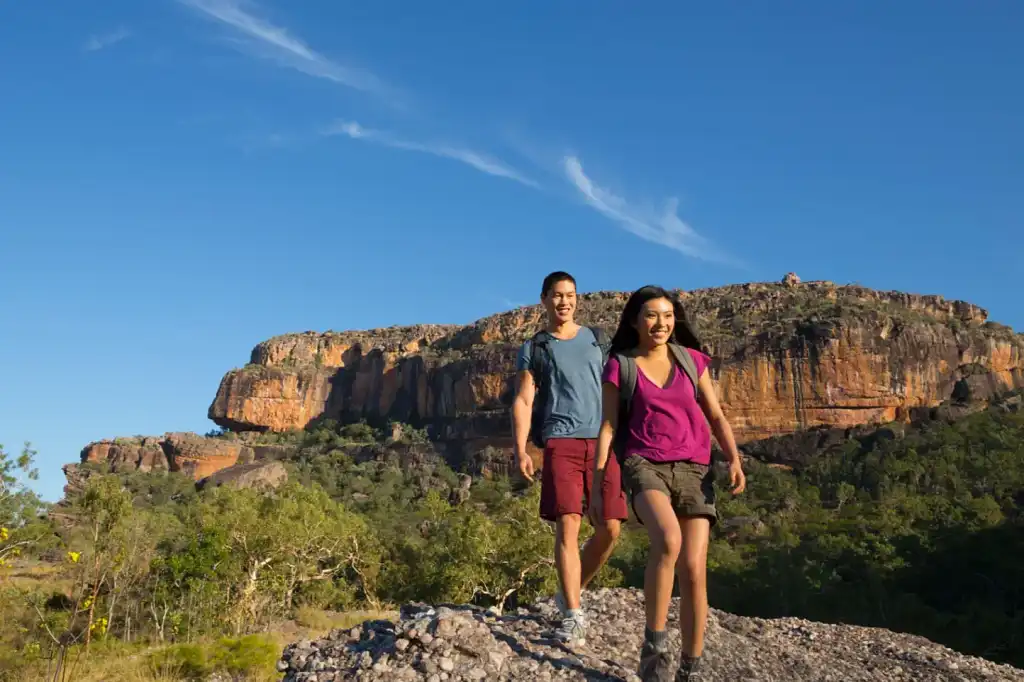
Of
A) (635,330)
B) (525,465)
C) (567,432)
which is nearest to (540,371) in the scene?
(567,432)

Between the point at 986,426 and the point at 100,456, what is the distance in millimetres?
81549

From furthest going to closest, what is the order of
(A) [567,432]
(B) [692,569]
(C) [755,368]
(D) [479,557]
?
(C) [755,368] < (D) [479,557] < (A) [567,432] < (B) [692,569]

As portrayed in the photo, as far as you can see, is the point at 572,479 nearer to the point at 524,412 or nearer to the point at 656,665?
the point at 524,412

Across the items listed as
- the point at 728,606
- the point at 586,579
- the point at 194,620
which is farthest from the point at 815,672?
the point at 728,606

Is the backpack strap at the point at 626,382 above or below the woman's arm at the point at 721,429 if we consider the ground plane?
above

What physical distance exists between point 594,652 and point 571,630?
30 cm

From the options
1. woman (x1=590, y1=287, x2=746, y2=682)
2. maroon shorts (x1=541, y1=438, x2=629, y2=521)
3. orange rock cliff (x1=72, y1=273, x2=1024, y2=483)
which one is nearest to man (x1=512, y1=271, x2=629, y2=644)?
maroon shorts (x1=541, y1=438, x2=629, y2=521)

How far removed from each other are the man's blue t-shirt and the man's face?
141 millimetres

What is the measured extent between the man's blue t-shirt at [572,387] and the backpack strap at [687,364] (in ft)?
2.73

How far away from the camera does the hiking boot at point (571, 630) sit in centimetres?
531

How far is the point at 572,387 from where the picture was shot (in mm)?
5523

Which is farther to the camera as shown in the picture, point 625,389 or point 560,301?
point 560,301

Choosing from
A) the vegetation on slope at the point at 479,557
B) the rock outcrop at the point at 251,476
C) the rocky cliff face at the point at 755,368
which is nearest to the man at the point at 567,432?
the vegetation on slope at the point at 479,557

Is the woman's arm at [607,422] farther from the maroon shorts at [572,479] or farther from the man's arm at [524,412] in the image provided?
the man's arm at [524,412]
